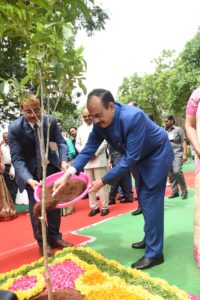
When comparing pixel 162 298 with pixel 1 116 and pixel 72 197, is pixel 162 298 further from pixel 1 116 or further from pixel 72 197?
pixel 1 116

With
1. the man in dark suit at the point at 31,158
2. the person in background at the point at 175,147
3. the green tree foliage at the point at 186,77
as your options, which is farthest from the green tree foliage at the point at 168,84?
the man in dark suit at the point at 31,158

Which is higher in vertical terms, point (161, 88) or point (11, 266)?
point (161, 88)

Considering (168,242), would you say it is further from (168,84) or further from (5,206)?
(168,84)

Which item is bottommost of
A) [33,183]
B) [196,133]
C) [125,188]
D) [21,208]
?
[21,208]

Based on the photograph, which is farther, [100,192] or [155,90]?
[155,90]

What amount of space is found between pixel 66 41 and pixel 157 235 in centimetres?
201

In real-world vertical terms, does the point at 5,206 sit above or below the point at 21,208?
above

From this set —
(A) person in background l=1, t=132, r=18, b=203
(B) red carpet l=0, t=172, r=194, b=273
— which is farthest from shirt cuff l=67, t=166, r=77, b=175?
(A) person in background l=1, t=132, r=18, b=203

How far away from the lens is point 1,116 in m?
11.9

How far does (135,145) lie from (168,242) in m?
1.51

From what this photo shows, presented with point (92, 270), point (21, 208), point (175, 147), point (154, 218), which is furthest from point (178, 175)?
point (92, 270)

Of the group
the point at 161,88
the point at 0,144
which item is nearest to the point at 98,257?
the point at 0,144

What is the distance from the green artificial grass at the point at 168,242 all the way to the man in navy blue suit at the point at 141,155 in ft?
0.70

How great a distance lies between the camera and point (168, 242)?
150 inches
